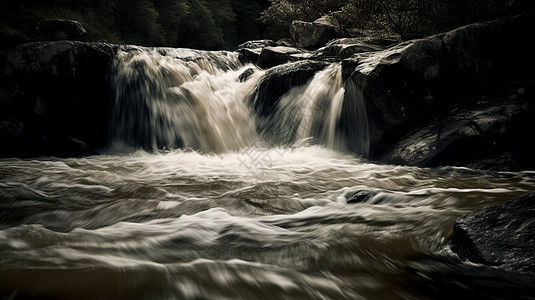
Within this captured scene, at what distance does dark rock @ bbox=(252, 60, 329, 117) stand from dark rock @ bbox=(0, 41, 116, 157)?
347 cm

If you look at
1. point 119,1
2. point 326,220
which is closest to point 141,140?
point 326,220

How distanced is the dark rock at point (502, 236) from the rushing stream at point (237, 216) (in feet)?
0.25

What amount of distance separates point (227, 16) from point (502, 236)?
29361 mm

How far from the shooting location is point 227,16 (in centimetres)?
2870

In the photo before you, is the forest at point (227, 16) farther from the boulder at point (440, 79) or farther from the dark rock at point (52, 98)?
the dark rock at point (52, 98)

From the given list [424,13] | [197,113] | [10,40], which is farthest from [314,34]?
[10,40]

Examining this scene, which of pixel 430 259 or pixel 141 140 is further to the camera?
pixel 141 140

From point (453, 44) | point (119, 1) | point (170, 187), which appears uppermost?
point (119, 1)

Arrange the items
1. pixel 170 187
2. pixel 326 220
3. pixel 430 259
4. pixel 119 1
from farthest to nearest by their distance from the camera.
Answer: pixel 119 1
pixel 170 187
pixel 326 220
pixel 430 259

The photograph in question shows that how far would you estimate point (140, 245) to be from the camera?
7.75 feet

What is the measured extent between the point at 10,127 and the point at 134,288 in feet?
22.6

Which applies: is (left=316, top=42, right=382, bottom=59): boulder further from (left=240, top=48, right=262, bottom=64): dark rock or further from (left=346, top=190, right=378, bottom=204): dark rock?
(left=346, top=190, right=378, bottom=204): dark rock

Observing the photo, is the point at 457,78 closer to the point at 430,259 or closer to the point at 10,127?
the point at 430,259

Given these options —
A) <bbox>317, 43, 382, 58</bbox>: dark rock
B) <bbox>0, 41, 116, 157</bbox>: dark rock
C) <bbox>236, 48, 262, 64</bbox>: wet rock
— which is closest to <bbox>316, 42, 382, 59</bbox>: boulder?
<bbox>317, 43, 382, 58</bbox>: dark rock
